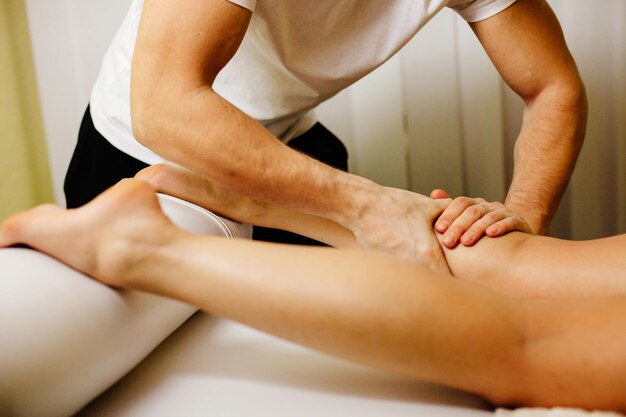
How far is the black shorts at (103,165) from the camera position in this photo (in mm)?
1250

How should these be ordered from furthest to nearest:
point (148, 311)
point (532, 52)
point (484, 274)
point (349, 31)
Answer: point (532, 52)
point (349, 31)
point (484, 274)
point (148, 311)

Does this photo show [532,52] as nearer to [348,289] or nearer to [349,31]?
[349,31]

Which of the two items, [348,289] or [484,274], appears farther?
[484,274]

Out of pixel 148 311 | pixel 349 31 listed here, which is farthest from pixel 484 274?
pixel 349 31

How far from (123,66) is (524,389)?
99cm

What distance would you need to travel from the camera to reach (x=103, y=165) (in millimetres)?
1265

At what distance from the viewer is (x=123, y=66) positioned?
1.23 m

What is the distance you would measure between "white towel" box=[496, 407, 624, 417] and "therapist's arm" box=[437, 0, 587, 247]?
676 mm

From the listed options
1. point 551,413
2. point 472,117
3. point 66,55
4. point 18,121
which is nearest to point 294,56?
point 472,117

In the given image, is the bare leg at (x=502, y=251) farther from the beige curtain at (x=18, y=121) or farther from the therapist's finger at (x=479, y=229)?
the beige curtain at (x=18, y=121)

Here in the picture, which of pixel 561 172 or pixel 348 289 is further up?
pixel 348 289

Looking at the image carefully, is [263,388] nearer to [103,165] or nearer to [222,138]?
[222,138]

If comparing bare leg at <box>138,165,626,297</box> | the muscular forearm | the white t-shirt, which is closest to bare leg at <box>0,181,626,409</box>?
the muscular forearm

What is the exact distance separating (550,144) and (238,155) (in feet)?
2.33
